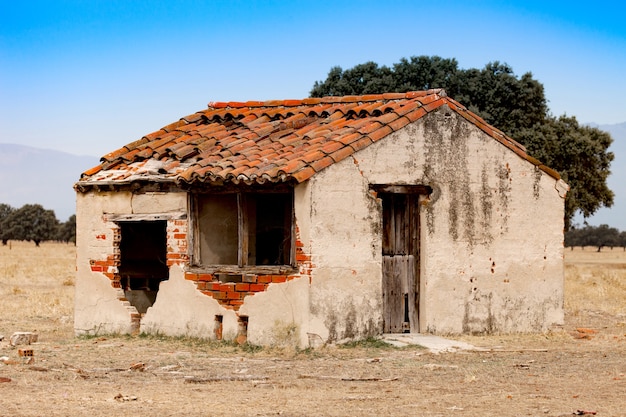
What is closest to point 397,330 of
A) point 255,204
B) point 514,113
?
point 255,204

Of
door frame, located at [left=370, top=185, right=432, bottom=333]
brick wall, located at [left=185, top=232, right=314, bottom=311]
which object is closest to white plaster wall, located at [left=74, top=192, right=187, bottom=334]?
brick wall, located at [left=185, top=232, right=314, bottom=311]

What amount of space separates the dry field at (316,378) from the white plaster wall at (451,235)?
0.47 meters

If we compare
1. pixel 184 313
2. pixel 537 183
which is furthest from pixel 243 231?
pixel 537 183

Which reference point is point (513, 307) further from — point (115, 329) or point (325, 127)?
point (115, 329)

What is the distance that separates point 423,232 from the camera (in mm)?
14523

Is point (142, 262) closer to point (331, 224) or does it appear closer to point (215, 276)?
point (215, 276)

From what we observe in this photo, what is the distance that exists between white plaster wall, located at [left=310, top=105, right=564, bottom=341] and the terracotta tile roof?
21cm

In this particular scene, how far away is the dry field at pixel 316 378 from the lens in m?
9.10

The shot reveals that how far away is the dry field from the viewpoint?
910 cm

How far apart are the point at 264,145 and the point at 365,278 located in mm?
2637

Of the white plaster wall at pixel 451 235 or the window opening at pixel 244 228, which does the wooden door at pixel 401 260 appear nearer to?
the white plaster wall at pixel 451 235

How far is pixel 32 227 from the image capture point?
7144cm

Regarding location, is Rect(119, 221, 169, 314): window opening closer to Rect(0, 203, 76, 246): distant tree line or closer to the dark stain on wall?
the dark stain on wall

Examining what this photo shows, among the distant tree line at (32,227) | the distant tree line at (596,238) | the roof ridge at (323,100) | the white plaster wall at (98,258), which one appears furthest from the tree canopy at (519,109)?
the distant tree line at (596,238)
